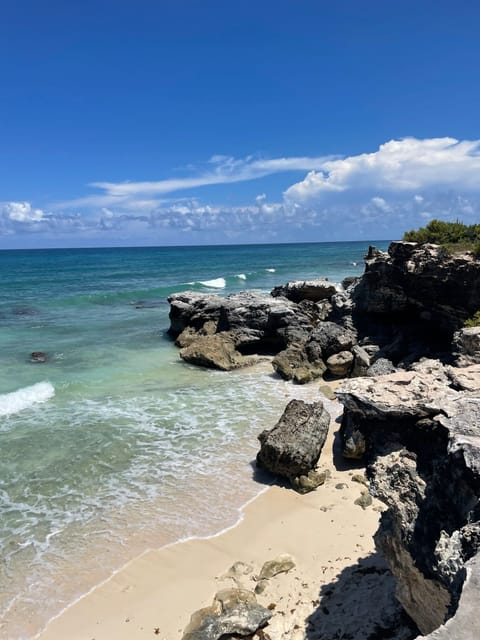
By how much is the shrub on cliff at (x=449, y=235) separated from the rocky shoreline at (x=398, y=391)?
742mm

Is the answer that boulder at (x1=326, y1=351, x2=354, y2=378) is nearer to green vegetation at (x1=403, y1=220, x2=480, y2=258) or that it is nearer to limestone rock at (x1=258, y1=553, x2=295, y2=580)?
green vegetation at (x1=403, y1=220, x2=480, y2=258)

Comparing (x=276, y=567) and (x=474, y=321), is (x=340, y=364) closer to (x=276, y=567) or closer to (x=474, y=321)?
(x=474, y=321)

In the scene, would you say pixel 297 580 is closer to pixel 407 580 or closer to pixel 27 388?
pixel 407 580

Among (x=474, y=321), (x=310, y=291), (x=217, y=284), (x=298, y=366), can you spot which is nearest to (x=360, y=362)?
(x=298, y=366)

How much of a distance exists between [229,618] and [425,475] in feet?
10.3

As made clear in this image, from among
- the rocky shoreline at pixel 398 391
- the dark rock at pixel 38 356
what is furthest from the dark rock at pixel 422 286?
the dark rock at pixel 38 356

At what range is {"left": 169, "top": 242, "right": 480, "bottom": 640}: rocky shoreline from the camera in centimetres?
364

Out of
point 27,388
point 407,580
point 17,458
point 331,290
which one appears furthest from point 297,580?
point 331,290

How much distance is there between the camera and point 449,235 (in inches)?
650

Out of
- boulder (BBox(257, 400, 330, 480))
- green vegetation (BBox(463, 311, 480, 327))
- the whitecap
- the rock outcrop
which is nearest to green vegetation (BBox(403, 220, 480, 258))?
green vegetation (BBox(463, 311, 480, 327))

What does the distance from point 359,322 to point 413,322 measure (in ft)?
7.53

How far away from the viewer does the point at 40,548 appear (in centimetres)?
773

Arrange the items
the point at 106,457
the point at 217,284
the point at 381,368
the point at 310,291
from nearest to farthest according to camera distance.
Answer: the point at 106,457
the point at 381,368
the point at 310,291
the point at 217,284

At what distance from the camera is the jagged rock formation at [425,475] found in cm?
346
